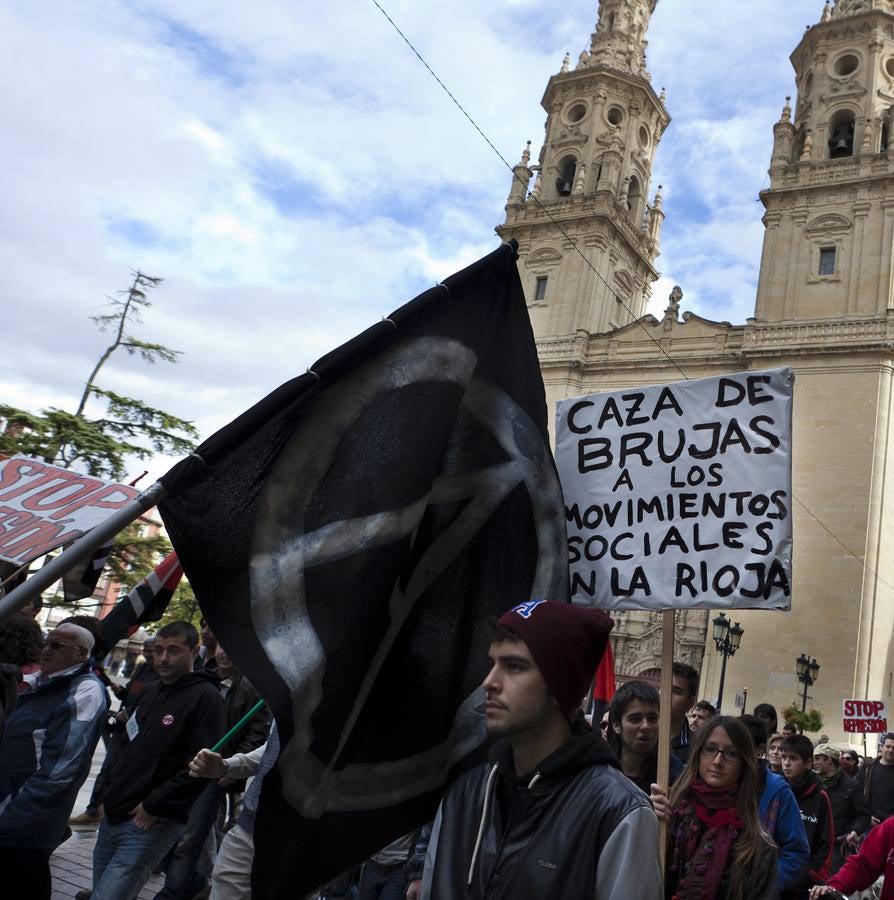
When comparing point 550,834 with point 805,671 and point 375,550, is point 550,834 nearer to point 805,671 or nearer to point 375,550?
point 375,550

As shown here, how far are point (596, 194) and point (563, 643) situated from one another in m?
34.4

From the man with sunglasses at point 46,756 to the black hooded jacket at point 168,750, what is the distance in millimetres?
376

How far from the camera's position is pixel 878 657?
25047 mm

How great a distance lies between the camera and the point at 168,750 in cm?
457

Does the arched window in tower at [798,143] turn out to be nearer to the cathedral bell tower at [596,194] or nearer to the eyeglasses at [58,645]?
the cathedral bell tower at [596,194]

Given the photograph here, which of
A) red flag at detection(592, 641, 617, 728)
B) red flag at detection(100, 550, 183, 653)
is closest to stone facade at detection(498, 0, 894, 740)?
red flag at detection(592, 641, 617, 728)

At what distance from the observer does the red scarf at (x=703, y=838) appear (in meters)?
3.34

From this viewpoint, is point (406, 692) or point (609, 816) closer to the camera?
point (609, 816)

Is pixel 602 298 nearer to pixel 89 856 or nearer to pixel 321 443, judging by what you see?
pixel 89 856

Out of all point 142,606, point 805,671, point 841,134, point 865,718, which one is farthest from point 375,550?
point 841,134

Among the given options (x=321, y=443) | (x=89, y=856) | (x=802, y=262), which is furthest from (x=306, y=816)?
(x=802, y=262)

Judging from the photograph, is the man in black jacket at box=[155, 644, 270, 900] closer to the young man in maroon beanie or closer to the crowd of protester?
the crowd of protester

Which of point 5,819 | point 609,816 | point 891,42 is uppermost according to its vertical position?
point 891,42

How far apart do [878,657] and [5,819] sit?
1022 inches
